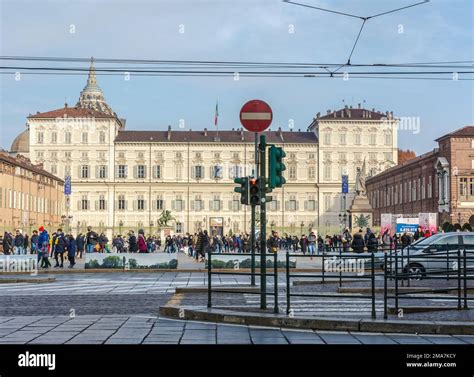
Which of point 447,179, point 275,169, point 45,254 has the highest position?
point 447,179

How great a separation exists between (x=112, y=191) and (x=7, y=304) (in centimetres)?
10343

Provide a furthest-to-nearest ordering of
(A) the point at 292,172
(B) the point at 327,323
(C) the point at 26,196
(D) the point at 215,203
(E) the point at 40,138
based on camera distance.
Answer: (A) the point at 292,172
(D) the point at 215,203
(E) the point at 40,138
(C) the point at 26,196
(B) the point at 327,323

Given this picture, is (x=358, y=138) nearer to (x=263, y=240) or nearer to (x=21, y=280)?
(x=21, y=280)

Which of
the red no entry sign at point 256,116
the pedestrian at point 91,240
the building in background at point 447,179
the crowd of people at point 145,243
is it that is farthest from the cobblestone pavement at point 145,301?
the building in background at point 447,179

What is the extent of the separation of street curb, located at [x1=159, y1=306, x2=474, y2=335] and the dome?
119m

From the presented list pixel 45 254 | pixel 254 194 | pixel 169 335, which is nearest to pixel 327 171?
pixel 45 254

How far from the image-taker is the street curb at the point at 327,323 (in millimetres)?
10492

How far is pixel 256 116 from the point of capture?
1405cm

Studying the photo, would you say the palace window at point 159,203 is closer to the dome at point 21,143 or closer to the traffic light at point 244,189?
the dome at point 21,143

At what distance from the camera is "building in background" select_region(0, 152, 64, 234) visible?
69.7m

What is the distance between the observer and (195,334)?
33.6 feet

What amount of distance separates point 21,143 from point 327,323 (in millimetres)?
121765

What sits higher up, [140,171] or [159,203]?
[140,171]
